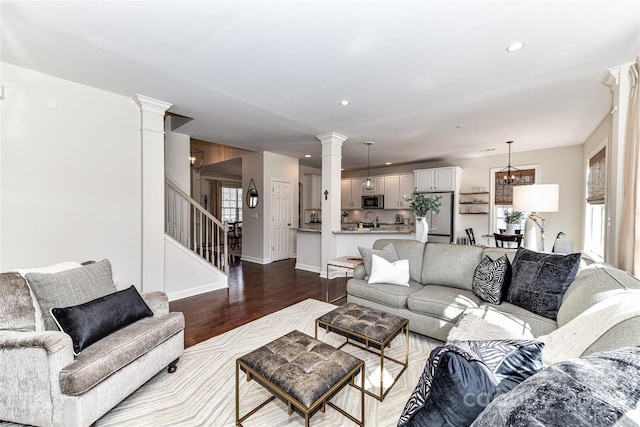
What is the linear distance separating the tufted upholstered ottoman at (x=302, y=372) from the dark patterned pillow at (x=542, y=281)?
1.62m

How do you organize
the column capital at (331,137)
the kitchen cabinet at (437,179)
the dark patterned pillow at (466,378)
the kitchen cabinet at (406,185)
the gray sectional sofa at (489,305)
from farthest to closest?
the kitchen cabinet at (406,185) → the kitchen cabinet at (437,179) → the column capital at (331,137) → the gray sectional sofa at (489,305) → the dark patterned pillow at (466,378)

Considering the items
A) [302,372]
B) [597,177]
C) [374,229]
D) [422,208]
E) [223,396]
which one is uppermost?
[597,177]

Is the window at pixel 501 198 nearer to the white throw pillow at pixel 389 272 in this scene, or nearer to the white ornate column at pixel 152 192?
the white throw pillow at pixel 389 272

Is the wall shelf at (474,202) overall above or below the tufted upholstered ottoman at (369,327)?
above

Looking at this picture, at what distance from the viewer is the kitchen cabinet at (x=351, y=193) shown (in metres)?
8.46

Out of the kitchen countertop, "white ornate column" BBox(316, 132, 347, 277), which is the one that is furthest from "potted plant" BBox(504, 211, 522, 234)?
"white ornate column" BBox(316, 132, 347, 277)

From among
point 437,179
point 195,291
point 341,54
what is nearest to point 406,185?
point 437,179

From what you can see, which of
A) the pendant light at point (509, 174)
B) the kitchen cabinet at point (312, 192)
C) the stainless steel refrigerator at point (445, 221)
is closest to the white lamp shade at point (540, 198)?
the pendant light at point (509, 174)

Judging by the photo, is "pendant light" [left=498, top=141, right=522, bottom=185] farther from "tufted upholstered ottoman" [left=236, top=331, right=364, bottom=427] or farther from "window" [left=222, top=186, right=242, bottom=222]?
"window" [left=222, top=186, right=242, bottom=222]

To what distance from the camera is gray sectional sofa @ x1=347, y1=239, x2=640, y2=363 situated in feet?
4.26

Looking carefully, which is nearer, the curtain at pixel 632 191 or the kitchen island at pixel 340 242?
the curtain at pixel 632 191

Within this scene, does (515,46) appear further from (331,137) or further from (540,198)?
(331,137)

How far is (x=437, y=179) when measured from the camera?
22.5 ft

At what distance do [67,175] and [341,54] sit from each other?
10.5ft
